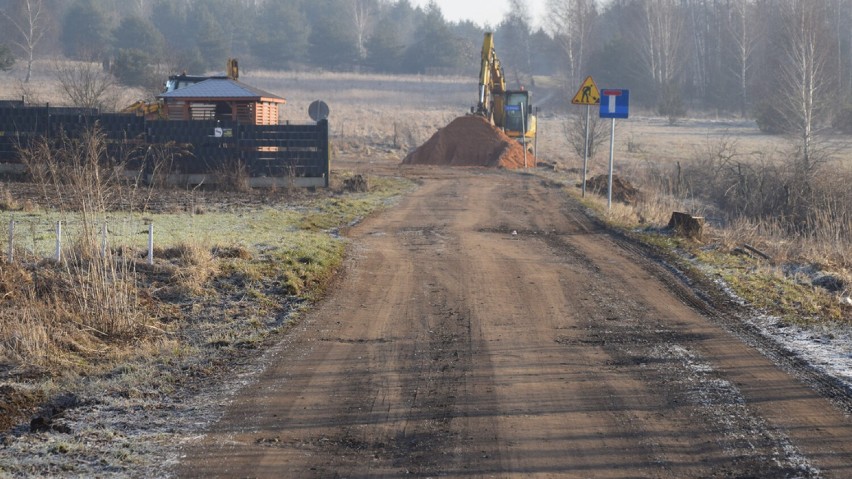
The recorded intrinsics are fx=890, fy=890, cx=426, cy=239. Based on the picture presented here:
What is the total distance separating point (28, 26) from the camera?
83.0 m

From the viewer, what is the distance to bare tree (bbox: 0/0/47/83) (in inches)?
3029

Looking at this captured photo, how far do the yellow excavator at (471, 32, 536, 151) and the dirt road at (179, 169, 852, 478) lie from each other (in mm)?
32125

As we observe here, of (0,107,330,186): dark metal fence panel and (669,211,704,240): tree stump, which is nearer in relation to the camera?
(669,211,704,240): tree stump

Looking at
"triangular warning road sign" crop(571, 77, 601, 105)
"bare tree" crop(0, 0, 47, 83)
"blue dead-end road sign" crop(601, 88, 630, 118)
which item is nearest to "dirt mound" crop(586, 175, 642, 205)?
"triangular warning road sign" crop(571, 77, 601, 105)

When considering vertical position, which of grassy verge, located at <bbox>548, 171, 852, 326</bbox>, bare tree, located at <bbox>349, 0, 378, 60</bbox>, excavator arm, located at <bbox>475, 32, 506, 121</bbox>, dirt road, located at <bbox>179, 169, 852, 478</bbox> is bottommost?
dirt road, located at <bbox>179, 169, 852, 478</bbox>

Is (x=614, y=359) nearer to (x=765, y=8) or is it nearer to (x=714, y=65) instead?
(x=765, y=8)

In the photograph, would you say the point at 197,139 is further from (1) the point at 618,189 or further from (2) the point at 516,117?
(2) the point at 516,117

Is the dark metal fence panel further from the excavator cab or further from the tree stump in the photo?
the excavator cab

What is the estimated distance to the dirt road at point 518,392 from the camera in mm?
6035

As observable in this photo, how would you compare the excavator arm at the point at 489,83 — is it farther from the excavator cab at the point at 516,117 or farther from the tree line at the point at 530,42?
the tree line at the point at 530,42

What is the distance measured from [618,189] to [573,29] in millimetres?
64502

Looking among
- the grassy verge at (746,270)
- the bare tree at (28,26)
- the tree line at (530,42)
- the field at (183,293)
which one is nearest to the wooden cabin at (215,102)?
the field at (183,293)

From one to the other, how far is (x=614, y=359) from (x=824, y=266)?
278 inches

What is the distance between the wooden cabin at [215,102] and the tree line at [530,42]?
2763 cm
